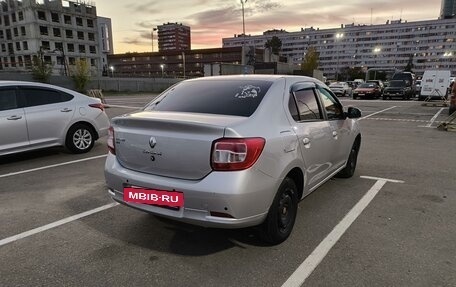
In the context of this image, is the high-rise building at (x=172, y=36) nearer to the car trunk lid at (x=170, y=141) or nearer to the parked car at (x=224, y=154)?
the parked car at (x=224, y=154)

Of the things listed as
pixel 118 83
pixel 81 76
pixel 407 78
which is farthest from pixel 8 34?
pixel 407 78

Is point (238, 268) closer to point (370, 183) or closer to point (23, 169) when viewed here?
point (370, 183)

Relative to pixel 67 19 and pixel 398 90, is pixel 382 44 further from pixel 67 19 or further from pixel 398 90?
pixel 398 90

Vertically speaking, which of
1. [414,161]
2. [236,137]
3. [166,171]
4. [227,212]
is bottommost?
[414,161]

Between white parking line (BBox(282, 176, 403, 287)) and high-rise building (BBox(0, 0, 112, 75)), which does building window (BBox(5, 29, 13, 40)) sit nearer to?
high-rise building (BBox(0, 0, 112, 75))

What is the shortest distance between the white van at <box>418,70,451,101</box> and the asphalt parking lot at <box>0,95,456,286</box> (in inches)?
920

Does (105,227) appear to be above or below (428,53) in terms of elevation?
below

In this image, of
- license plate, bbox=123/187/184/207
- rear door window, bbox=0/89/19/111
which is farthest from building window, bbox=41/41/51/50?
license plate, bbox=123/187/184/207

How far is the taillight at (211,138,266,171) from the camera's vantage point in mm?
2807

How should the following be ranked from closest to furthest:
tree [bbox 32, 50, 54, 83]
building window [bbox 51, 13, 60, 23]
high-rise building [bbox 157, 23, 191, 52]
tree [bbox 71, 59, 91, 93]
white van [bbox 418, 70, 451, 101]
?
white van [bbox 418, 70, 451, 101] → tree [bbox 32, 50, 54, 83] → tree [bbox 71, 59, 91, 93] → building window [bbox 51, 13, 60, 23] → high-rise building [bbox 157, 23, 191, 52]

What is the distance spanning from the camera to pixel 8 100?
A: 21.0ft

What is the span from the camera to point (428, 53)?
140375 millimetres

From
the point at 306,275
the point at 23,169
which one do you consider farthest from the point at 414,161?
the point at 23,169

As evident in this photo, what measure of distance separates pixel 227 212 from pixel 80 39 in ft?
273
